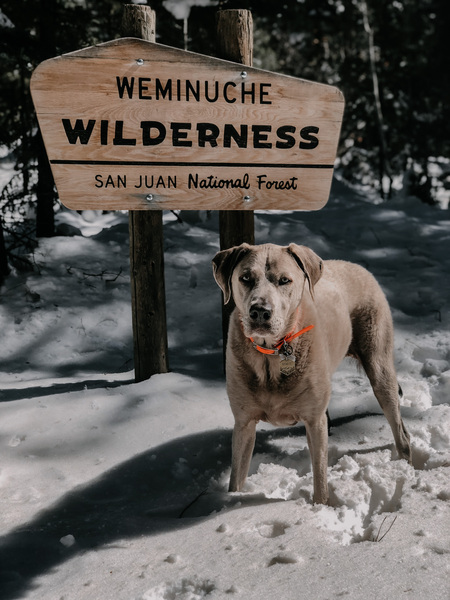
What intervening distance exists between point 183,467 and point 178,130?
7.50 feet

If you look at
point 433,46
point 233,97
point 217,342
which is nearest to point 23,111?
point 217,342

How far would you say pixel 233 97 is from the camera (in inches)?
163

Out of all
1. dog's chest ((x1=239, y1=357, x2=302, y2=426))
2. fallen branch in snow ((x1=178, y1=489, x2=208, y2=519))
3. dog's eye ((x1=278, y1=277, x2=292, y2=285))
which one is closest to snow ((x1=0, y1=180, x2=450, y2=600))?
fallen branch in snow ((x1=178, y1=489, x2=208, y2=519))

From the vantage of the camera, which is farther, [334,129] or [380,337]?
[334,129]

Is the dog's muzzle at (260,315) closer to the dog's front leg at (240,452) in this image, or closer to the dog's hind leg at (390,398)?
the dog's front leg at (240,452)

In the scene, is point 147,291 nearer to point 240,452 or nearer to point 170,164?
point 170,164

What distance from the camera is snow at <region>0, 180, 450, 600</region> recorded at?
254cm

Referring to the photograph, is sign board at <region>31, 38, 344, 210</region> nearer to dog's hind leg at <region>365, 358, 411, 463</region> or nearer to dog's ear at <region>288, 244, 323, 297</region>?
dog's ear at <region>288, 244, 323, 297</region>

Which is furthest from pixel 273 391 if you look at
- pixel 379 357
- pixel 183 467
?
pixel 379 357

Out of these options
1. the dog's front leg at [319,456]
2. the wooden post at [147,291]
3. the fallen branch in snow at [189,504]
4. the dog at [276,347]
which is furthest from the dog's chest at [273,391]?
the wooden post at [147,291]

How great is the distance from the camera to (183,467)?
3.75 metres

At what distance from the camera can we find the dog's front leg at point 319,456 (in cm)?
321

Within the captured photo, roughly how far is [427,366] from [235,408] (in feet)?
9.10

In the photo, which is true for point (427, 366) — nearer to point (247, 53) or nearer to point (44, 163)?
point (247, 53)
